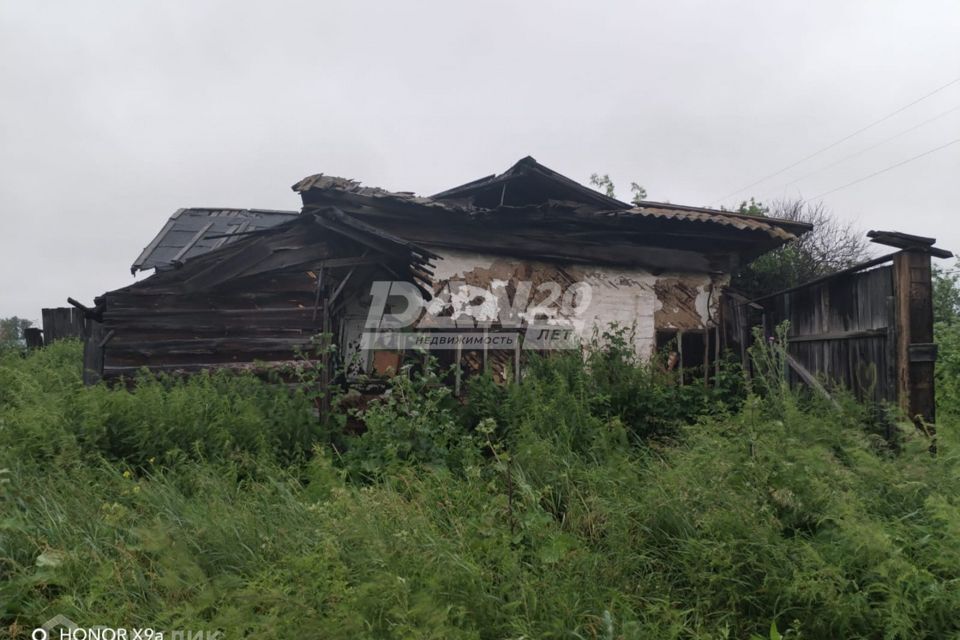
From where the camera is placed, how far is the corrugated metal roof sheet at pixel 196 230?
9.39 meters

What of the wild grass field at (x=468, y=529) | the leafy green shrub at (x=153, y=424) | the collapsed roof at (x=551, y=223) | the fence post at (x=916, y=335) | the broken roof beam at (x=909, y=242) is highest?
the collapsed roof at (x=551, y=223)

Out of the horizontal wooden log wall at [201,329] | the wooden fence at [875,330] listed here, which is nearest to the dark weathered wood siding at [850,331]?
the wooden fence at [875,330]

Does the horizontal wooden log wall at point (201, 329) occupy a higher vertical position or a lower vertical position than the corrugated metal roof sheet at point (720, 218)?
lower

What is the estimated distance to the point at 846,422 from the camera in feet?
13.2

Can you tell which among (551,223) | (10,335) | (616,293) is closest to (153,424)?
(551,223)

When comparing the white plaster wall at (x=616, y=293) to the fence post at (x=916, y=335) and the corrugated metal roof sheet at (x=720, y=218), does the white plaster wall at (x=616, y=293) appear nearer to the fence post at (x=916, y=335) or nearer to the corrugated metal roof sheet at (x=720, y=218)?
the corrugated metal roof sheet at (x=720, y=218)

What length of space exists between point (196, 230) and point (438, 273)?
21.9 ft

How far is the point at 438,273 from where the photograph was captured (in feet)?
22.4

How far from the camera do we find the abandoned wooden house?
592 centimetres

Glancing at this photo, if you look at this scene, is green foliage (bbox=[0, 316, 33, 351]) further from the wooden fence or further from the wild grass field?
the wooden fence

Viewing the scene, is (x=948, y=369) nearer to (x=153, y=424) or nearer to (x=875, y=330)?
(x=875, y=330)

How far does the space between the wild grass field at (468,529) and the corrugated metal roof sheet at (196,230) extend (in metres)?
5.51

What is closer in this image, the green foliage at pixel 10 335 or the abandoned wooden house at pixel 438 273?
the abandoned wooden house at pixel 438 273

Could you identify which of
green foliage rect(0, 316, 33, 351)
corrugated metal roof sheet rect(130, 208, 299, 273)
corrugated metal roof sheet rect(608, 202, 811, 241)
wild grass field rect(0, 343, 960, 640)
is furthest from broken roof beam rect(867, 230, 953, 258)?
green foliage rect(0, 316, 33, 351)
